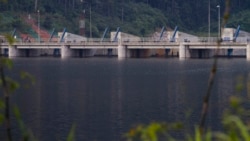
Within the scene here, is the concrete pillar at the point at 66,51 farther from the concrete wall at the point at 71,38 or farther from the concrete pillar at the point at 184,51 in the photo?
the concrete pillar at the point at 184,51

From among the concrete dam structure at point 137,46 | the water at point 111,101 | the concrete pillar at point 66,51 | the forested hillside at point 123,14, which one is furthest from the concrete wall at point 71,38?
the water at point 111,101

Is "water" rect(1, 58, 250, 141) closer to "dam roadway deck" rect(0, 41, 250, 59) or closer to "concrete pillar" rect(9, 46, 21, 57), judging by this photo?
"dam roadway deck" rect(0, 41, 250, 59)

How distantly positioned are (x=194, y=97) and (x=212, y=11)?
316 ft

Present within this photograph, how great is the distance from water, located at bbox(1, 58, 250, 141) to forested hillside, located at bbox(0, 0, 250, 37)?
176ft

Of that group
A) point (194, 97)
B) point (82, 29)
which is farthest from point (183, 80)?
point (82, 29)

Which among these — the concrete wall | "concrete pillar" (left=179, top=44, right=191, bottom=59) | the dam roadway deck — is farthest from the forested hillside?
"concrete pillar" (left=179, top=44, right=191, bottom=59)

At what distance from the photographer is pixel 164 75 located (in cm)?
6003

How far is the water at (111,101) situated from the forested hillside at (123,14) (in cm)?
5377

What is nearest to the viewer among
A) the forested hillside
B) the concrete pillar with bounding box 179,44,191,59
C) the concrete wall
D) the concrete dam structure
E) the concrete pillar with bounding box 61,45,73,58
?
the concrete dam structure

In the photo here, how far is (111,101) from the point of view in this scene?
37219 millimetres

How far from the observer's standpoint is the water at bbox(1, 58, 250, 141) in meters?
26.6

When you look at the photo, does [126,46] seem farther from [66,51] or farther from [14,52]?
[14,52]

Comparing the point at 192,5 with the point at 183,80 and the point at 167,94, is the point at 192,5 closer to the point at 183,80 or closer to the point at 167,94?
the point at 183,80

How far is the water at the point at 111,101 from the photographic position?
26594 mm
